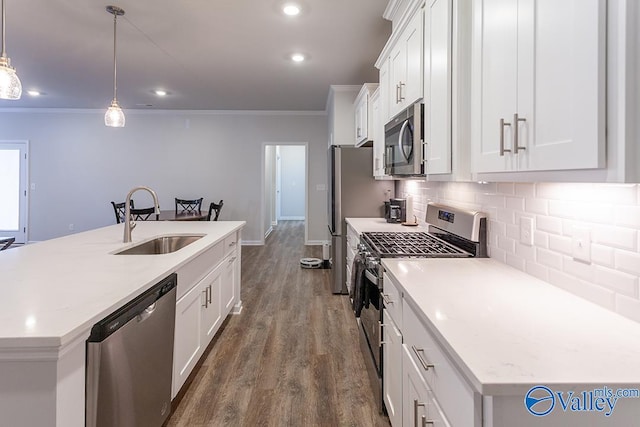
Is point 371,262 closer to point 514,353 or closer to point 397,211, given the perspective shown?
point 514,353

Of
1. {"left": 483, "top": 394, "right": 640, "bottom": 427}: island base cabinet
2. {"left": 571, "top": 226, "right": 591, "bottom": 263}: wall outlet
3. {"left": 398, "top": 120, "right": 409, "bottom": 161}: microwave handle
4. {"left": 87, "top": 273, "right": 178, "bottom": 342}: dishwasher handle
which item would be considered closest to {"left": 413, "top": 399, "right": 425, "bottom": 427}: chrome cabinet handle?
{"left": 483, "top": 394, "right": 640, "bottom": 427}: island base cabinet

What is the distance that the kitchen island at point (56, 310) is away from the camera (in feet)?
3.32

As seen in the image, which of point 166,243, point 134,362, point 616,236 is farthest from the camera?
point 166,243

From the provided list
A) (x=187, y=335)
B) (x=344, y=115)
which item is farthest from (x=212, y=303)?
(x=344, y=115)

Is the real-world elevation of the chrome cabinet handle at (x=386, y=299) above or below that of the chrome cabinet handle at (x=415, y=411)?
above

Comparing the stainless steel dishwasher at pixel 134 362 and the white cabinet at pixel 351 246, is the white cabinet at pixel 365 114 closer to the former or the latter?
the white cabinet at pixel 351 246

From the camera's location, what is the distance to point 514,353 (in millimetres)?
858

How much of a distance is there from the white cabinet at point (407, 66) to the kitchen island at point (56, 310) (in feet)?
5.22

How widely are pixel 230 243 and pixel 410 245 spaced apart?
64.4 inches

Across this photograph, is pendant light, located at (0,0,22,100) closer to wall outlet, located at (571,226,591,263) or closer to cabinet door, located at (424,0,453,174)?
cabinet door, located at (424,0,453,174)

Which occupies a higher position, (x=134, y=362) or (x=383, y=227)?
(x=383, y=227)

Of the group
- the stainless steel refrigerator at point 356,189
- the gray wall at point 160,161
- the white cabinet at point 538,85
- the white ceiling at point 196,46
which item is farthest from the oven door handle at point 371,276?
the gray wall at point 160,161

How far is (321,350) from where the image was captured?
280 cm

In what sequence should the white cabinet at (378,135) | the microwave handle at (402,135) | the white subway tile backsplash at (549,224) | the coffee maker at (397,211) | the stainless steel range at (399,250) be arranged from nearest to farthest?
the white subway tile backsplash at (549,224), the stainless steel range at (399,250), the microwave handle at (402,135), the white cabinet at (378,135), the coffee maker at (397,211)
